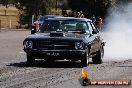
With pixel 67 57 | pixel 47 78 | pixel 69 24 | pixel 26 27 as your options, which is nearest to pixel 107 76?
pixel 47 78

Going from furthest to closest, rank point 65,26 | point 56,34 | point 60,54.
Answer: point 65,26
point 56,34
point 60,54

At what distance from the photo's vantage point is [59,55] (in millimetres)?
15719

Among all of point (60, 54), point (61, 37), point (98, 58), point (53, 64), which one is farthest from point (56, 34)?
point (98, 58)

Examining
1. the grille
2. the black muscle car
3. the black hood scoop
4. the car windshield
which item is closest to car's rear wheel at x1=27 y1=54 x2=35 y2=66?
the black muscle car

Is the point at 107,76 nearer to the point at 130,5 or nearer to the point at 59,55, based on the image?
the point at 59,55

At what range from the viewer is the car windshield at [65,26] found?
1711 centimetres

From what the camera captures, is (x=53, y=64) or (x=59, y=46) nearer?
(x=59, y=46)

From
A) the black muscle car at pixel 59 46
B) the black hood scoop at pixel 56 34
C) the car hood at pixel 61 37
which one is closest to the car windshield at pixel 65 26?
the black muscle car at pixel 59 46

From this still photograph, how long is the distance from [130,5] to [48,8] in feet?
38.5

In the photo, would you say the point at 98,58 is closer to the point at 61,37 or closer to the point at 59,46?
the point at 61,37

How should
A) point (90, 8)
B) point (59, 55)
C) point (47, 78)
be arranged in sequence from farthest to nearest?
point (90, 8)
point (59, 55)
point (47, 78)

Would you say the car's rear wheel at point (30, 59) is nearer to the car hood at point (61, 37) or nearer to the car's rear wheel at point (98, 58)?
the car hood at point (61, 37)


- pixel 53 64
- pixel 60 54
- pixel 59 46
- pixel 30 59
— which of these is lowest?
pixel 53 64

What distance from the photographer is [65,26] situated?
677 inches
